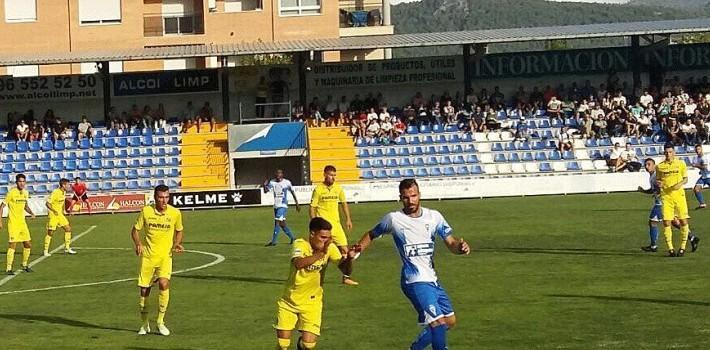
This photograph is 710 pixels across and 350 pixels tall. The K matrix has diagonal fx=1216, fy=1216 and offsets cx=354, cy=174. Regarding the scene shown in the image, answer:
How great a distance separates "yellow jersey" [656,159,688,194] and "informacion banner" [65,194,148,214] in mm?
30543

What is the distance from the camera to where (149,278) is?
58.1 feet

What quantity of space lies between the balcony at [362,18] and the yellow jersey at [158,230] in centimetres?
6383

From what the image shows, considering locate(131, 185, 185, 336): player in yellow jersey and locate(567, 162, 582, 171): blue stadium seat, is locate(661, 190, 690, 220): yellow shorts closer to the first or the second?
locate(131, 185, 185, 336): player in yellow jersey

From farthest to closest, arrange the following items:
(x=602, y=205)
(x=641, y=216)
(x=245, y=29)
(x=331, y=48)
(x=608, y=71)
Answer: (x=245, y=29)
(x=608, y=71)
(x=331, y=48)
(x=602, y=205)
(x=641, y=216)

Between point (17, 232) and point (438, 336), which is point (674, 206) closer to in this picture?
point (438, 336)

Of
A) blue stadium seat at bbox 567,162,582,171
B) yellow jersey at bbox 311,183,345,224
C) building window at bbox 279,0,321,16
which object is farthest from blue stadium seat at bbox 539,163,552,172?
yellow jersey at bbox 311,183,345,224

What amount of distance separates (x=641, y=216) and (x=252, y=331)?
21647 millimetres

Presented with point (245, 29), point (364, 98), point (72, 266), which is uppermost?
point (245, 29)

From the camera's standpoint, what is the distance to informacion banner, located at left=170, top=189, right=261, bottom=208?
50.4 m

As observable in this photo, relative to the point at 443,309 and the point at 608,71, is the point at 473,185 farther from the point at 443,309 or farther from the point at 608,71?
the point at 443,309

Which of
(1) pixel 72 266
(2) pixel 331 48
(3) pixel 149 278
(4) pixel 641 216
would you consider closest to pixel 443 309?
(3) pixel 149 278

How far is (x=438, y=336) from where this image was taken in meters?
12.7

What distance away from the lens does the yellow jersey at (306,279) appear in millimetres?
13117

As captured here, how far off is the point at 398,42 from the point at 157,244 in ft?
123
